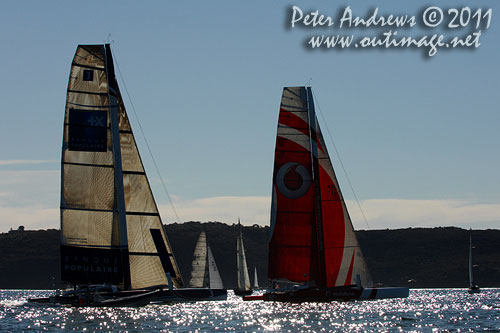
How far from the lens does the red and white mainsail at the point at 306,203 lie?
58.4 m

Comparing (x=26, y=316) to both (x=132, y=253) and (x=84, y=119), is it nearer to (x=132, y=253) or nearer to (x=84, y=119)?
(x=132, y=253)

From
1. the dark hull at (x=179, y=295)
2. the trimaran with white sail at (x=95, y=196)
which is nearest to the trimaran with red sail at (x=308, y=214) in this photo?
the dark hull at (x=179, y=295)

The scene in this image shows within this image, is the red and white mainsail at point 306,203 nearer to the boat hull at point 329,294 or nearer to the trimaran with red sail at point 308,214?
the trimaran with red sail at point 308,214

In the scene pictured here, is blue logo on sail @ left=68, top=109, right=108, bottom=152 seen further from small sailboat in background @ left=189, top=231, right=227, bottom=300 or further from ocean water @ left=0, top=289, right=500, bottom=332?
small sailboat in background @ left=189, top=231, right=227, bottom=300

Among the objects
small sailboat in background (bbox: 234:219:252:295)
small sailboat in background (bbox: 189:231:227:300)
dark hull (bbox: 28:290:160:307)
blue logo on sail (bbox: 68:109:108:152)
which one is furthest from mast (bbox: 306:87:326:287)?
small sailboat in background (bbox: 234:219:252:295)

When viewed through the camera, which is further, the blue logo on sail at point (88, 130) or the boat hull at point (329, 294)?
the boat hull at point (329, 294)

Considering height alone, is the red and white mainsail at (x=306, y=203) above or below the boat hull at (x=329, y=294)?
above

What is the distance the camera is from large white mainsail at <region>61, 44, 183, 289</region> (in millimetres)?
53375

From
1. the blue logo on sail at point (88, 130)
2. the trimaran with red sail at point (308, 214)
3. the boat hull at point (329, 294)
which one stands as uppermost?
the blue logo on sail at point (88, 130)

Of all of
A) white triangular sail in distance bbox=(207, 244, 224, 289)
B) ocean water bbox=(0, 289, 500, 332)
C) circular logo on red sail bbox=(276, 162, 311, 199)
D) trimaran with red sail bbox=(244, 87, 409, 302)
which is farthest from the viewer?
white triangular sail in distance bbox=(207, 244, 224, 289)

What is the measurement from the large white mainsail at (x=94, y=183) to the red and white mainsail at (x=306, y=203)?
34.1 ft

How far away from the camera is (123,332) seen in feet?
137

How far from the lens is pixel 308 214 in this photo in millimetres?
58844

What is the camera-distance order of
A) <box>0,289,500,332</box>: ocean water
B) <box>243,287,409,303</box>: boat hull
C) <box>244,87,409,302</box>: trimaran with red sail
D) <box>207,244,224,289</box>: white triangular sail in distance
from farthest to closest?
<box>207,244,224,289</box>: white triangular sail in distance
<box>244,87,409,302</box>: trimaran with red sail
<box>243,287,409,303</box>: boat hull
<box>0,289,500,332</box>: ocean water
